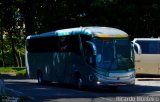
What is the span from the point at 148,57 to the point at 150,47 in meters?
0.72

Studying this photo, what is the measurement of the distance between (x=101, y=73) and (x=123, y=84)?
1110 millimetres

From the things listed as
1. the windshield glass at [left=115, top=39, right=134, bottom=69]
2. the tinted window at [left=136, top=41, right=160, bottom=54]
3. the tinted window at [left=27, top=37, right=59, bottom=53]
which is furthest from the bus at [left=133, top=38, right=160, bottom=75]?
the windshield glass at [left=115, top=39, right=134, bottom=69]

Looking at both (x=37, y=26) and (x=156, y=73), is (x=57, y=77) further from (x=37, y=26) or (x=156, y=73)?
(x=37, y=26)

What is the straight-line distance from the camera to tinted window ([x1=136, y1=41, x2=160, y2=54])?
111 feet

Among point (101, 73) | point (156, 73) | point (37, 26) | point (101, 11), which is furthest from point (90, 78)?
point (37, 26)

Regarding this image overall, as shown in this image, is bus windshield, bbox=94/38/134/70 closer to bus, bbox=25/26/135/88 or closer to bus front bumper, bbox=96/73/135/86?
bus, bbox=25/26/135/88

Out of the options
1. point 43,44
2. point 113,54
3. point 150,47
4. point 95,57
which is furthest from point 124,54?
point 150,47

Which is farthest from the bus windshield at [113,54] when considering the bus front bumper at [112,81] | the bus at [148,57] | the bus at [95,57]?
the bus at [148,57]

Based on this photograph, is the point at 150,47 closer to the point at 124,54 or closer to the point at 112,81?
the point at 124,54

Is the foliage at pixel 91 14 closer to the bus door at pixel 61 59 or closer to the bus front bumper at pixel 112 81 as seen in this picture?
the bus door at pixel 61 59

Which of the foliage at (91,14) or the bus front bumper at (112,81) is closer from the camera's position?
the bus front bumper at (112,81)

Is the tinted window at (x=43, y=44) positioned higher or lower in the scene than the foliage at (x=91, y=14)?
lower

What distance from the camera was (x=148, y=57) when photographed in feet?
111

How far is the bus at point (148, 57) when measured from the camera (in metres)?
33.6
